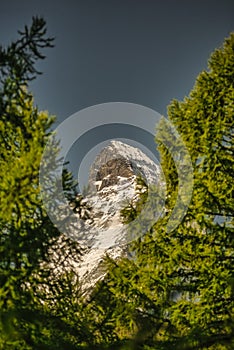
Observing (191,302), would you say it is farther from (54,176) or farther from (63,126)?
(63,126)

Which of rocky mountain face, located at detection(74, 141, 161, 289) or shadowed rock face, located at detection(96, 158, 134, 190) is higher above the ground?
shadowed rock face, located at detection(96, 158, 134, 190)

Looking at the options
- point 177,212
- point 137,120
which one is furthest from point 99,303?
point 137,120

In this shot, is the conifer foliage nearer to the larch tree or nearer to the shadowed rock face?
the larch tree

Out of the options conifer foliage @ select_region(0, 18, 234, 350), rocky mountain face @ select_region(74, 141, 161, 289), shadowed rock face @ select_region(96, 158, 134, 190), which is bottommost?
conifer foliage @ select_region(0, 18, 234, 350)

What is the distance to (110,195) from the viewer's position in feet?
64.8

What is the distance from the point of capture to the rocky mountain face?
9.46 meters

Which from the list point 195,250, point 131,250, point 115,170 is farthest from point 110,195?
point 195,250

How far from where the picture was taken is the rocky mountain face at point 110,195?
31.0ft

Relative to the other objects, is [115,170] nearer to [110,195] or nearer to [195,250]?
[110,195]

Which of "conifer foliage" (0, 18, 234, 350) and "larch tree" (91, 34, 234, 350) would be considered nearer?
"conifer foliage" (0, 18, 234, 350)

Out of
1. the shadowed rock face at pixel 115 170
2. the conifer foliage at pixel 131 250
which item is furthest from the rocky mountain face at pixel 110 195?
Answer: the conifer foliage at pixel 131 250

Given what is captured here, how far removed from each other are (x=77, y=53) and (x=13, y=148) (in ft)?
16.3

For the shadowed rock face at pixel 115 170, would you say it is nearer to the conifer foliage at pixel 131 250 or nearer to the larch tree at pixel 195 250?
the conifer foliage at pixel 131 250

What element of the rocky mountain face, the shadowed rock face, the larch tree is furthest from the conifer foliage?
the shadowed rock face
